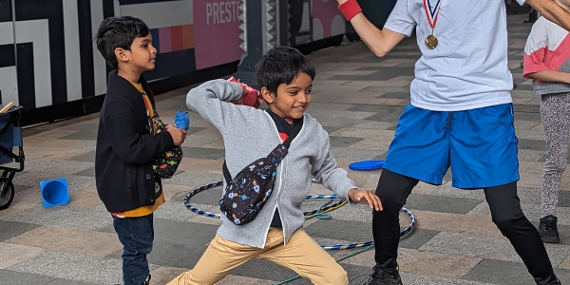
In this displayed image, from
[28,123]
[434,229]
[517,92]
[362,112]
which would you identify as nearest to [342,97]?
[362,112]

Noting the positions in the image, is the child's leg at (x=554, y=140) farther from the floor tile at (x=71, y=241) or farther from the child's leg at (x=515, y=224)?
the floor tile at (x=71, y=241)

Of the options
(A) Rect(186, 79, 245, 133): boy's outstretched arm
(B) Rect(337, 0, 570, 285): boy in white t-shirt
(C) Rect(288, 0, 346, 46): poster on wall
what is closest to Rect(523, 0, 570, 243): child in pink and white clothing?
(B) Rect(337, 0, 570, 285): boy in white t-shirt

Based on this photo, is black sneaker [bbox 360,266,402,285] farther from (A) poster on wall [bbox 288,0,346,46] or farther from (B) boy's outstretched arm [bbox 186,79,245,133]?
(A) poster on wall [bbox 288,0,346,46]

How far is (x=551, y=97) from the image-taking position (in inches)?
205

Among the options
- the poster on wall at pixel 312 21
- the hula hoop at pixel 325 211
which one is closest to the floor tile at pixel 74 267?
the hula hoop at pixel 325 211

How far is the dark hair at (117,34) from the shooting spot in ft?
13.3

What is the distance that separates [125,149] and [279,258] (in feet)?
3.01

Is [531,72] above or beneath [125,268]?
above

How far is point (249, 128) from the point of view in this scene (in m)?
3.60

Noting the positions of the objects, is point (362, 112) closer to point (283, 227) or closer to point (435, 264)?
point (435, 264)

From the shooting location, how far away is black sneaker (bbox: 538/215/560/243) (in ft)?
17.2

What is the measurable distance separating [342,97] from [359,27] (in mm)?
7489

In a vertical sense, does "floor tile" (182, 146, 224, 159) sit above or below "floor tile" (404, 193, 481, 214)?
below

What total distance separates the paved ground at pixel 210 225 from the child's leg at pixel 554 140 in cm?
30
